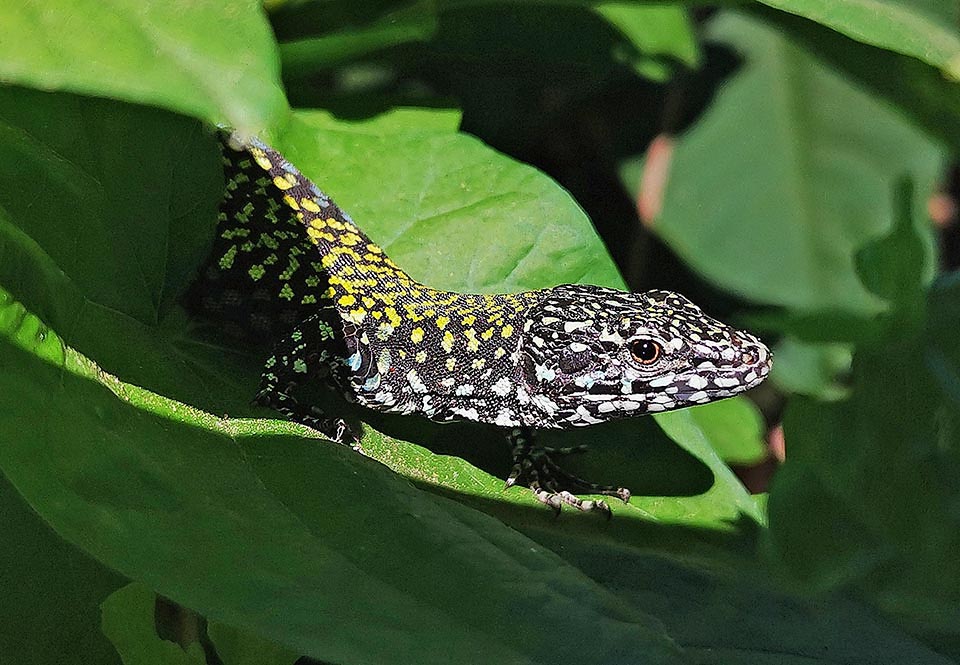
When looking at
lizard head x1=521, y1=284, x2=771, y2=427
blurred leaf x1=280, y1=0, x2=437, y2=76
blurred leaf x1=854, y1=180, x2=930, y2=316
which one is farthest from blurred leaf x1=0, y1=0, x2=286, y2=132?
lizard head x1=521, y1=284, x2=771, y2=427

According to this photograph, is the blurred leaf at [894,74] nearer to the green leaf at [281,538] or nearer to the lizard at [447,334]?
the lizard at [447,334]

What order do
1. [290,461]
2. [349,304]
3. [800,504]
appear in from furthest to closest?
[349,304] < [290,461] < [800,504]

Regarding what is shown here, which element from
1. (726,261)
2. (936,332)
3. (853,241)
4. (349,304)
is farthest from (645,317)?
(853,241)

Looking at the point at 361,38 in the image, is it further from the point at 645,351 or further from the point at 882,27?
the point at 882,27

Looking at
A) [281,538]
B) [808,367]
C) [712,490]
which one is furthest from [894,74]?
[808,367]

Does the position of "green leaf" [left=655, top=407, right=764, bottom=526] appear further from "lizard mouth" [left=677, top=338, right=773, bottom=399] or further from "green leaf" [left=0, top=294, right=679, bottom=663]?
"green leaf" [left=0, top=294, right=679, bottom=663]

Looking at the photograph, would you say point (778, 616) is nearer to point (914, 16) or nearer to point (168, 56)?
point (914, 16)

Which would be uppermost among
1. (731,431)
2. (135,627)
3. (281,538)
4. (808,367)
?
(281,538)
